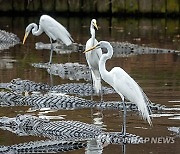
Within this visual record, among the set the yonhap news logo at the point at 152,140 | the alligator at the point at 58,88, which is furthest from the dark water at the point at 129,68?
the alligator at the point at 58,88

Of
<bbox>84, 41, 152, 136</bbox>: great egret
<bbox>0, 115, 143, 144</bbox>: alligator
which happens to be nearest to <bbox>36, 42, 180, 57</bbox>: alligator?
<bbox>0, 115, 143, 144</bbox>: alligator

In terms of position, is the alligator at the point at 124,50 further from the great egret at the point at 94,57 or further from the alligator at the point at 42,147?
the alligator at the point at 42,147

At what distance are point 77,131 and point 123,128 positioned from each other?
2.09 ft

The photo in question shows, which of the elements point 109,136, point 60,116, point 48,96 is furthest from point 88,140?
point 48,96

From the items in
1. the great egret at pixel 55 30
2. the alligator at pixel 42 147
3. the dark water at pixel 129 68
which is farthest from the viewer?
the great egret at pixel 55 30

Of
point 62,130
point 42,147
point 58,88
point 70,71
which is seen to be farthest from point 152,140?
point 70,71

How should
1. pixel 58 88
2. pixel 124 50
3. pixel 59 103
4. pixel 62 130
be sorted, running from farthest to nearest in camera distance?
1. pixel 124 50
2. pixel 58 88
3. pixel 59 103
4. pixel 62 130

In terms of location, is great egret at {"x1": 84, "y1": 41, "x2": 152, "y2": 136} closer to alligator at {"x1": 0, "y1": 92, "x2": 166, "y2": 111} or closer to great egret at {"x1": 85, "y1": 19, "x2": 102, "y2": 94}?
alligator at {"x1": 0, "y1": 92, "x2": 166, "y2": 111}

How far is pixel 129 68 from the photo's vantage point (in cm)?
1752

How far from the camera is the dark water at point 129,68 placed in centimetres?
984

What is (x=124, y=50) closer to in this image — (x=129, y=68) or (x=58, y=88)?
(x=129, y=68)

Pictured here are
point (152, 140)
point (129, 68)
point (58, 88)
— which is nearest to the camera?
point (152, 140)

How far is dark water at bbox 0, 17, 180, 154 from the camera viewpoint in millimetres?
9836

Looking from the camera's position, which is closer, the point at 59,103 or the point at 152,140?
the point at 152,140
